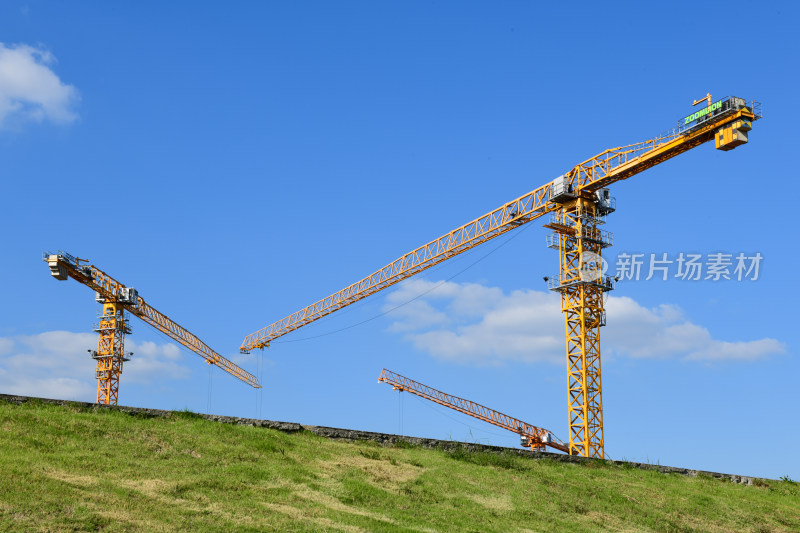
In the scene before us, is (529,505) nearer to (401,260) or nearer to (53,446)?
(53,446)

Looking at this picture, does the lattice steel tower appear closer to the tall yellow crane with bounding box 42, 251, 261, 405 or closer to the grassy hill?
the grassy hill

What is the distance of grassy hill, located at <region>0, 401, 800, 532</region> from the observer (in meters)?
15.4

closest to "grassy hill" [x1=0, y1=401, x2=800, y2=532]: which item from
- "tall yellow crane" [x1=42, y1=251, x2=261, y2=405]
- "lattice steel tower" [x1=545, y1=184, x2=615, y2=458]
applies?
"lattice steel tower" [x1=545, y1=184, x2=615, y2=458]

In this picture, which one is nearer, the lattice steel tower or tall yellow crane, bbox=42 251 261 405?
the lattice steel tower

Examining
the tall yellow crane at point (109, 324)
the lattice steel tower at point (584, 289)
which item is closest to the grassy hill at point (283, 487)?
the lattice steel tower at point (584, 289)

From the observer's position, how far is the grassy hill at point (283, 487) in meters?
15.4

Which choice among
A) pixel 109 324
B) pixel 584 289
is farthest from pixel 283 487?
→ pixel 109 324

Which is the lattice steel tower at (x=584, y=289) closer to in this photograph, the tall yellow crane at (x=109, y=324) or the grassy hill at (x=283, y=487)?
the grassy hill at (x=283, y=487)

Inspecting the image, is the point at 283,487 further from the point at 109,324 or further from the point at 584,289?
the point at 109,324

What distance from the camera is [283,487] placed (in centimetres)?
1809

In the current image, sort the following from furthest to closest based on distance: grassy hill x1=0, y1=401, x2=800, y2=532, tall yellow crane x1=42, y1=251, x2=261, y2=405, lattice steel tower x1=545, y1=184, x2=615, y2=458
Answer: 1. tall yellow crane x1=42, y1=251, x2=261, y2=405
2. lattice steel tower x1=545, y1=184, x2=615, y2=458
3. grassy hill x1=0, y1=401, x2=800, y2=532

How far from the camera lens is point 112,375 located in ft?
242

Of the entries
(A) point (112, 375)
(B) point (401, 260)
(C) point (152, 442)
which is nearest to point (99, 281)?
(A) point (112, 375)

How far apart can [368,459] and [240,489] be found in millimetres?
5553
